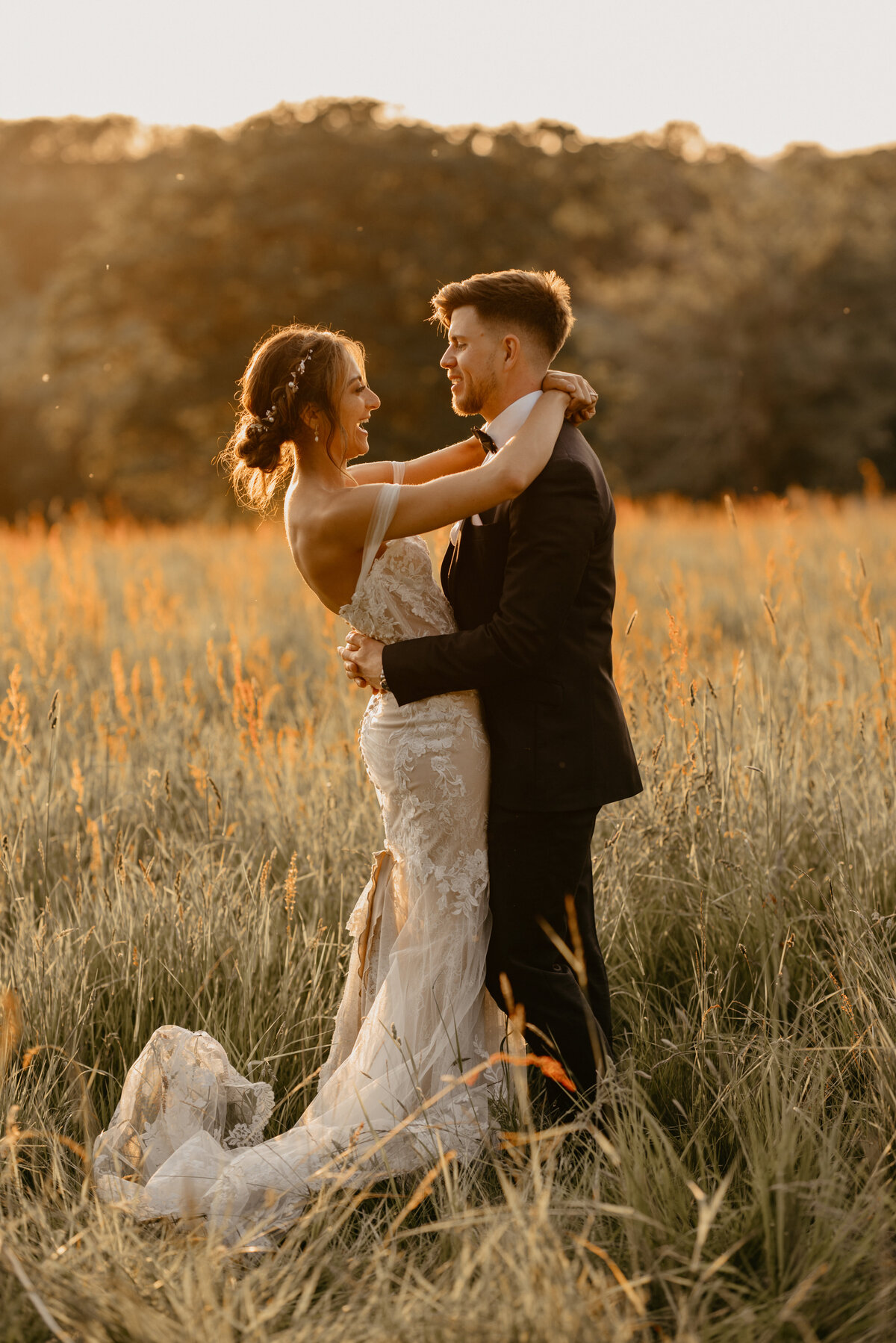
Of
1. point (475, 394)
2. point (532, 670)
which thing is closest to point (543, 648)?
point (532, 670)

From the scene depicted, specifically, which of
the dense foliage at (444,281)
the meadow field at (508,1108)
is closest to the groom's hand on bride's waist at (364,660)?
the meadow field at (508,1108)

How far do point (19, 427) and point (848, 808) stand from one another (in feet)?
116

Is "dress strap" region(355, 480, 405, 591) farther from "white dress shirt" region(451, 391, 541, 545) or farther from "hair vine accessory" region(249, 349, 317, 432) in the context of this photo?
"hair vine accessory" region(249, 349, 317, 432)

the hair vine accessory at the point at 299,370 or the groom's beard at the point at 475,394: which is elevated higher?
the hair vine accessory at the point at 299,370

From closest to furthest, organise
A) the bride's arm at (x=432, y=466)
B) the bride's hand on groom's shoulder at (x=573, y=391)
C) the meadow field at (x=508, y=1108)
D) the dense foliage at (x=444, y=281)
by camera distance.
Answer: the meadow field at (x=508, y=1108)
the bride's hand on groom's shoulder at (x=573, y=391)
the bride's arm at (x=432, y=466)
the dense foliage at (x=444, y=281)

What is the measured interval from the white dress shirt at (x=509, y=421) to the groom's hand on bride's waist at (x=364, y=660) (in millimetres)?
400

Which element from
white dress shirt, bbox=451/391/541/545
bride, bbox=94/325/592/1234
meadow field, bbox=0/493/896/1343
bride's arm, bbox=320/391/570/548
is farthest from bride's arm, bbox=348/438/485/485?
meadow field, bbox=0/493/896/1343

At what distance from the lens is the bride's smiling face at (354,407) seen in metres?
2.61

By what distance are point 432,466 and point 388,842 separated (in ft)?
3.52

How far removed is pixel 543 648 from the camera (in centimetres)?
244

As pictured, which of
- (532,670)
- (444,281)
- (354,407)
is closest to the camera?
(532,670)

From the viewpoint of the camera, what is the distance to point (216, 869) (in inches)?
147

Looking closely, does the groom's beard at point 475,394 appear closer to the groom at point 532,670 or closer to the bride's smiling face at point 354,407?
the groom at point 532,670

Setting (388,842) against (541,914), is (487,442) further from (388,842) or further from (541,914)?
(541,914)
